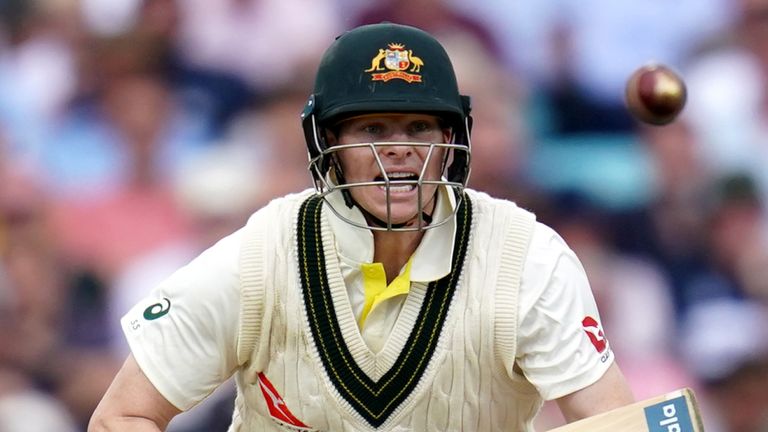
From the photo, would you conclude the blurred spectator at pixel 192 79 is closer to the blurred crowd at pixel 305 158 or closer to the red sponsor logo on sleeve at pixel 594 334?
the blurred crowd at pixel 305 158

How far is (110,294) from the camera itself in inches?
227

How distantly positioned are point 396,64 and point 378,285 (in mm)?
566

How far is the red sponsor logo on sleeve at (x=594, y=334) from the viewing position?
347cm

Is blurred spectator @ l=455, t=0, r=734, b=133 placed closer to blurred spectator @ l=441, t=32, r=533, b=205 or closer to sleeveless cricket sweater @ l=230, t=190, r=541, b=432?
blurred spectator @ l=441, t=32, r=533, b=205

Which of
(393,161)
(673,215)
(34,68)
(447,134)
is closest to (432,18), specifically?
(673,215)

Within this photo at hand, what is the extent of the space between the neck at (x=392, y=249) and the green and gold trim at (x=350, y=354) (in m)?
0.12

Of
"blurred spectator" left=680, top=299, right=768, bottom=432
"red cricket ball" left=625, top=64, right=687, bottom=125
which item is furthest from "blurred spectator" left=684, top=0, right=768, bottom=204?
"red cricket ball" left=625, top=64, right=687, bottom=125

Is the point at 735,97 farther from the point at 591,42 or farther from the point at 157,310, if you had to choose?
the point at 157,310

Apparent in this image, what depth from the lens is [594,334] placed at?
3482 mm

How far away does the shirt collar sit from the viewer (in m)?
3.56

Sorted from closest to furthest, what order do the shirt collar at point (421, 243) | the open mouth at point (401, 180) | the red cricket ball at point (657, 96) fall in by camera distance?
the open mouth at point (401, 180), the shirt collar at point (421, 243), the red cricket ball at point (657, 96)

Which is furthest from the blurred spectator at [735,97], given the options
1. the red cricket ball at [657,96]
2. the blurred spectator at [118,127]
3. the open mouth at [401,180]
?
the open mouth at [401,180]

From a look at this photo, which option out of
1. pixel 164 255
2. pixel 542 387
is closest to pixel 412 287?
pixel 542 387

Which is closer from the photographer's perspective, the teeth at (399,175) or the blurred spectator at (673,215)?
the teeth at (399,175)
